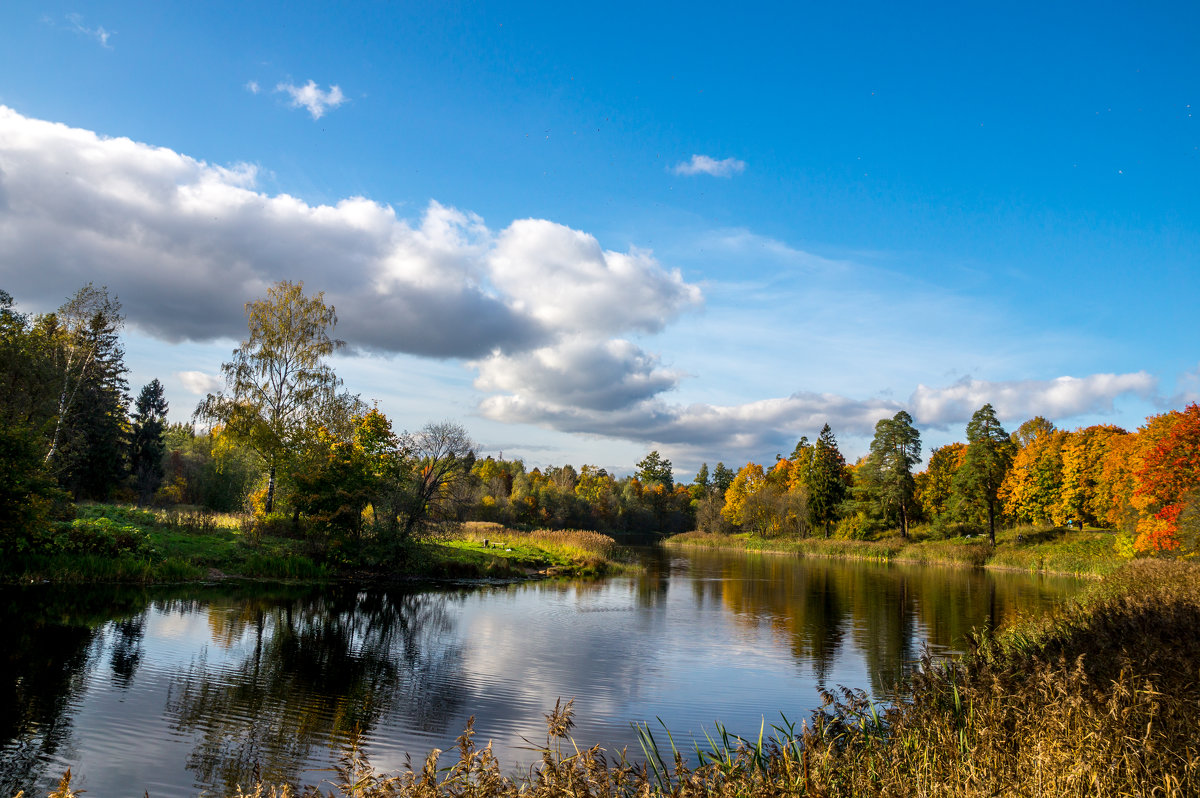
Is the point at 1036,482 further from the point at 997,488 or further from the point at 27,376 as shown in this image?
the point at 27,376

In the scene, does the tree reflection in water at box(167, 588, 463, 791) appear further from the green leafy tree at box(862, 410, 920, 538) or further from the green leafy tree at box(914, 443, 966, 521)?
the green leafy tree at box(914, 443, 966, 521)

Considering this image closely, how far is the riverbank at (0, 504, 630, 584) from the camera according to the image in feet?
74.0

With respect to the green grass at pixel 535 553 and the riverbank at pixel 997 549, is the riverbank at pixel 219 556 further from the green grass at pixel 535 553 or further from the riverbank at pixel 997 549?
the riverbank at pixel 997 549

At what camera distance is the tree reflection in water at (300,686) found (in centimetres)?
927

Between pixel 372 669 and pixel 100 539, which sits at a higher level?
pixel 100 539

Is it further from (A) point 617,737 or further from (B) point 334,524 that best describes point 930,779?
(B) point 334,524

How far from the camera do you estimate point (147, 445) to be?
51188 mm

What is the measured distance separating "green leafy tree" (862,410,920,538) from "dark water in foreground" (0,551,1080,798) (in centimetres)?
3949

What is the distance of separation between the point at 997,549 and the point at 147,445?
2655 inches

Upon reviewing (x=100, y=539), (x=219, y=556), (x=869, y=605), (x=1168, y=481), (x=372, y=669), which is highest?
(x=1168, y=481)

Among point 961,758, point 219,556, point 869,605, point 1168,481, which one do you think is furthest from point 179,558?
point 1168,481

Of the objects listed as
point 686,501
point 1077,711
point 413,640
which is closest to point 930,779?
point 1077,711

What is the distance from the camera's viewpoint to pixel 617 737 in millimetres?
10836

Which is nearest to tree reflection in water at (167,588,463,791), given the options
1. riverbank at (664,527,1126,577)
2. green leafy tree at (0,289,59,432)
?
green leafy tree at (0,289,59,432)
